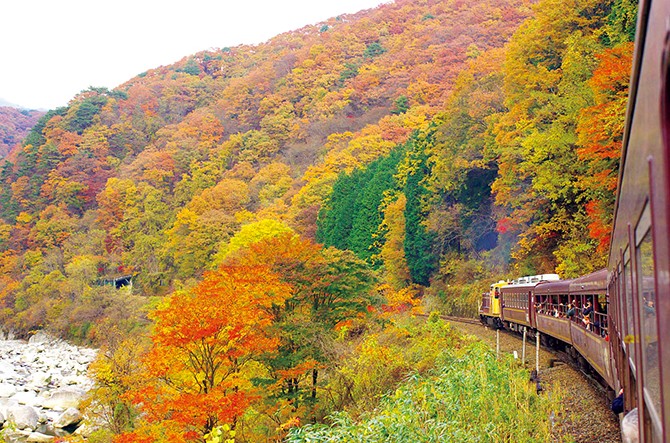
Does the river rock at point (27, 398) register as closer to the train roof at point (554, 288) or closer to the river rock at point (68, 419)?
the river rock at point (68, 419)

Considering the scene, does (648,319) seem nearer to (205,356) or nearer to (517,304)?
(205,356)

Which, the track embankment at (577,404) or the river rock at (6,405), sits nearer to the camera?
the track embankment at (577,404)

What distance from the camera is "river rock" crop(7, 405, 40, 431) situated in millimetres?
23656

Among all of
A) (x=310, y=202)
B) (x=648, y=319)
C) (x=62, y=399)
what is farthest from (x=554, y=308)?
(x=310, y=202)

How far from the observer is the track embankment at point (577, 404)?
30.5 ft

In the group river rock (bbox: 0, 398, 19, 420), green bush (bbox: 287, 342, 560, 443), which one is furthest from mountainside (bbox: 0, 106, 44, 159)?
green bush (bbox: 287, 342, 560, 443)

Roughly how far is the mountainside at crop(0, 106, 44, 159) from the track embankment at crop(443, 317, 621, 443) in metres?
149

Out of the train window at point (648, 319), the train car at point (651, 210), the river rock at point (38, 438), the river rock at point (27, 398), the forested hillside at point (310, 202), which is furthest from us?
the river rock at point (27, 398)

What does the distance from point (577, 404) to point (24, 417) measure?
20.2m

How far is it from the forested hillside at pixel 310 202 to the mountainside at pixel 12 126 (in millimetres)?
52591

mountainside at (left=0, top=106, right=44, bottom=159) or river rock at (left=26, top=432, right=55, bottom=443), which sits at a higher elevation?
mountainside at (left=0, top=106, right=44, bottom=159)

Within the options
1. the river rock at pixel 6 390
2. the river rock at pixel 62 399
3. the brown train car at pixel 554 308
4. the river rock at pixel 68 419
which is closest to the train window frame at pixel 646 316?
the brown train car at pixel 554 308

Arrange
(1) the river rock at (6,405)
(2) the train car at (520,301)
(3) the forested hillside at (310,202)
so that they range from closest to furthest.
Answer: (3) the forested hillside at (310,202) < (2) the train car at (520,301) < (1) the river rock at (6,405)

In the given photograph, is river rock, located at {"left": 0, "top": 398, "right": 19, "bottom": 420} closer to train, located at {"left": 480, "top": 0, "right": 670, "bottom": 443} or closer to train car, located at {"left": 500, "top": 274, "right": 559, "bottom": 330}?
train car, located at {"left": 500, "top": 274, "right": 559, "bottom": 330}
